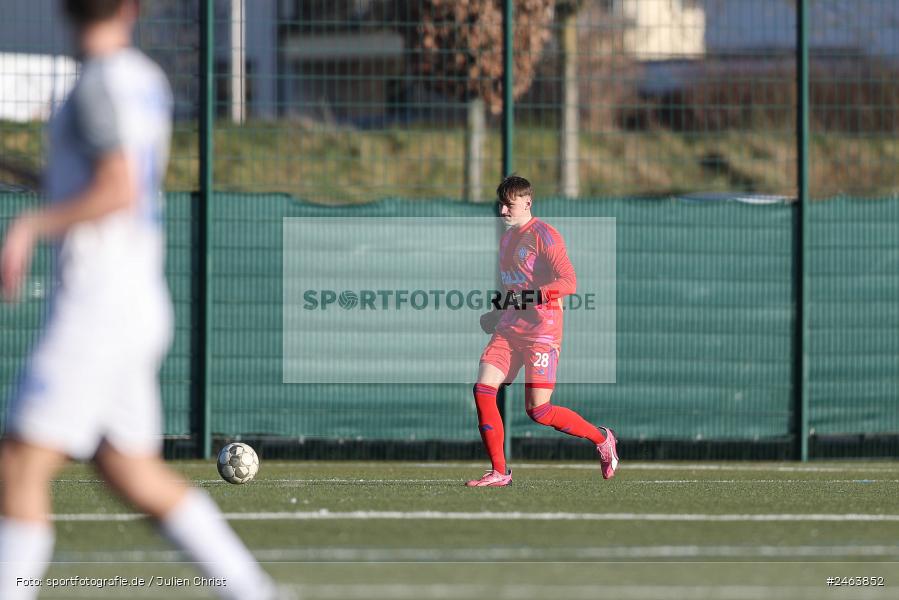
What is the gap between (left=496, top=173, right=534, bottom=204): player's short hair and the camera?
967cm

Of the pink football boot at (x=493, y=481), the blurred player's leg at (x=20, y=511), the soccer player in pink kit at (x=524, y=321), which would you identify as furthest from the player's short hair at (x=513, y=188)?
the blurred player's leg at (x=20, y=511)

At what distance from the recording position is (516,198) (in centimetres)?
973

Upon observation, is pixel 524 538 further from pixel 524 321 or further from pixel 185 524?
pixel 524 321

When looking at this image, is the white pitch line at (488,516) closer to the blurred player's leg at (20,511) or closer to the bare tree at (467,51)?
the blurred player's leg at (20,511)

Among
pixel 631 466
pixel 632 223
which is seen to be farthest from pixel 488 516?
pixel 632 223

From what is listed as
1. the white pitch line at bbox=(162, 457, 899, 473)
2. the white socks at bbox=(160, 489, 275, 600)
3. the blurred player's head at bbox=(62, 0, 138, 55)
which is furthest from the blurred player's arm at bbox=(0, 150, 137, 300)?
the white pitch line at bbox=(162, 457, 899, 473)

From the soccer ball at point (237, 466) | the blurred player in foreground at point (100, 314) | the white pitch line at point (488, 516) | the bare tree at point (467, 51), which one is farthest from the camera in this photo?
the bare tree at point (467, 51)

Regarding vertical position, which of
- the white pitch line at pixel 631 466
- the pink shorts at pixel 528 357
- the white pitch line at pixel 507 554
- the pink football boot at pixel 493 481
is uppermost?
the pink shorts at pixel 528 357

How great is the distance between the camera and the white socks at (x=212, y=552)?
4652 millimetres

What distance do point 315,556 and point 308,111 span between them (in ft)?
31.0

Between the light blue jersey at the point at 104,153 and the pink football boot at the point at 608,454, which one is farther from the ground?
the light blue jersey at the point at 104,153

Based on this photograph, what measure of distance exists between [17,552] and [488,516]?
349 cm

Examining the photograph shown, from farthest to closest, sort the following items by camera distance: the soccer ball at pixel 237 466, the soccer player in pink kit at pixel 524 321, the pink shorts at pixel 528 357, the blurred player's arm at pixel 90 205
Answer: the pink shorts at pixel 528 357 → the soccer player in pink kit at pixel 524 321 → the soccer ball at pixel 237 466 → the blurred player's arm at pixel 90 205

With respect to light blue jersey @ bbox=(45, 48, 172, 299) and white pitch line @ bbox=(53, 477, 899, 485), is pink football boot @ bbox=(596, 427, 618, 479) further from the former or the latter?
light blue jersey @ bbox=(45, 48, 172, 299)
